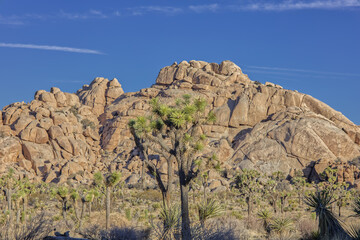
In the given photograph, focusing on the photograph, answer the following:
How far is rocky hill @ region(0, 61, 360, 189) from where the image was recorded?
202 ft

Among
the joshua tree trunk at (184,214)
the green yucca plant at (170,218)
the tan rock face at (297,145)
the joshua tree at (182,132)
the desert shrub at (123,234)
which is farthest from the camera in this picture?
the tan rock face at (297,145)

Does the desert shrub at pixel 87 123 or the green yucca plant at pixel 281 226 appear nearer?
the green yucca plant at pixel 281 226

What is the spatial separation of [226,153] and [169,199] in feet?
152

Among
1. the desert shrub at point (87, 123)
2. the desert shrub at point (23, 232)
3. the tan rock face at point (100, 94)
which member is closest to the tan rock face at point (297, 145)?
the desert shrub at point (87, 123)

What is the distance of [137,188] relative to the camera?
56.5 metres

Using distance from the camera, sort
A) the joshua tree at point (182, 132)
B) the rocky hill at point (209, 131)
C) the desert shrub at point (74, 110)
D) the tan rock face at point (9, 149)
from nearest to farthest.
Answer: the joshua tree at point (182, 132), the tan rock face at point (9, 149), the rocky hill at point (209, 131), the desert shrub at point (74, 110)

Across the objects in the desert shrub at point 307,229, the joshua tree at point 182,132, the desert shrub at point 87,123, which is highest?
the desert shrub at point 87,123

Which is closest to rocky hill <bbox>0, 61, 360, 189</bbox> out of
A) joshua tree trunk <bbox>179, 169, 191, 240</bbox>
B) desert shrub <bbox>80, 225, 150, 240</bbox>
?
desert shrub <bbox>80, 225, 150, 240</bbox>

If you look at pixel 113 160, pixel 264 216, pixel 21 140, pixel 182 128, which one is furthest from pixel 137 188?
pixel 182 128

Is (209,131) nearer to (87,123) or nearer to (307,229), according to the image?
(87,123)

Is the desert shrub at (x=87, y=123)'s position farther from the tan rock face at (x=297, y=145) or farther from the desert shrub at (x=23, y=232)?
the desert shrub at (x=23, y=232)

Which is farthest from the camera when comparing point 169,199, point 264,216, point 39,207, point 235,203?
point 235,203

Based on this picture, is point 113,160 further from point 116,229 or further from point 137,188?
point 116,229

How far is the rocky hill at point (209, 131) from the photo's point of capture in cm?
6159
